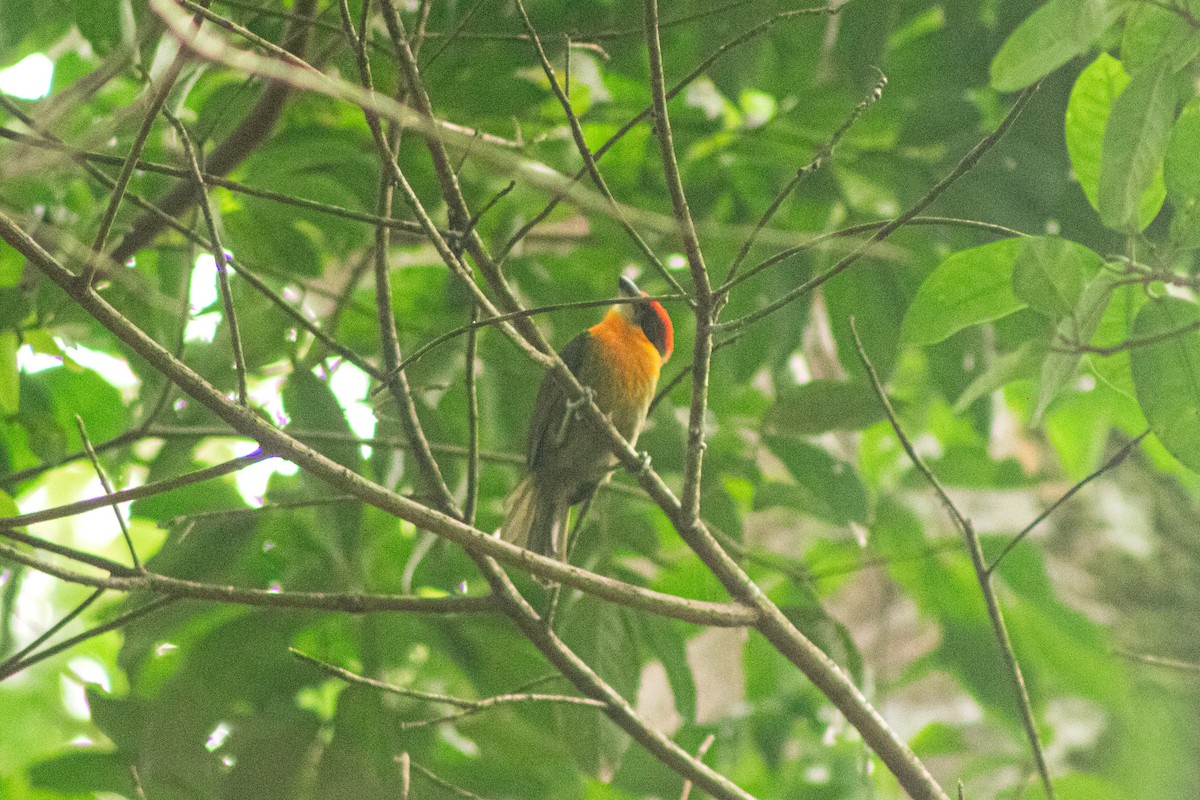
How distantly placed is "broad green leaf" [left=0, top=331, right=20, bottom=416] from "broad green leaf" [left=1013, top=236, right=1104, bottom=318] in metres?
1.94

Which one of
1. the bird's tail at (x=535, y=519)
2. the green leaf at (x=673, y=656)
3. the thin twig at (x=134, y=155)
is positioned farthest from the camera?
the bird's tail at (x=535, y=519)

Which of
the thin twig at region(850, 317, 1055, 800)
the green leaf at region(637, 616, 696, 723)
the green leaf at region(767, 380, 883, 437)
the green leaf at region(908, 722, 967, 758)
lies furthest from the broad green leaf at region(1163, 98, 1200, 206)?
the green leaf at region(908, 722, 967, 758)

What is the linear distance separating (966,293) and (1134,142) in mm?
367

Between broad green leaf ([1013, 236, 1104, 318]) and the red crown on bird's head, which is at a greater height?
Result: the red crown on bird's head

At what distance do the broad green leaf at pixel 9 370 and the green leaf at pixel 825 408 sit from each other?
1698mm

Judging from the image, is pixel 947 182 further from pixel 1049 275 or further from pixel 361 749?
pixel 361 749

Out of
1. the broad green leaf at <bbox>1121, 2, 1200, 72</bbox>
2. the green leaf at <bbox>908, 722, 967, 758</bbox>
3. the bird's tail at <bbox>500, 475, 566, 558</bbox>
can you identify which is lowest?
the green leaf at <bbox>908, 722, 967, 758</bbox>

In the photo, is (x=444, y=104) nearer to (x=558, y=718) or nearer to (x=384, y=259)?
(x=384, y=259)

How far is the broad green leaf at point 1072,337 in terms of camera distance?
1.62 metres

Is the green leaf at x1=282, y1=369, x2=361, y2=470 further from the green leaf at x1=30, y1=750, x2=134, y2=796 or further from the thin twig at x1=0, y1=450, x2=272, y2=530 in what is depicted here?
the green leaf at x1=30, y1=750, x2=134, y2=796

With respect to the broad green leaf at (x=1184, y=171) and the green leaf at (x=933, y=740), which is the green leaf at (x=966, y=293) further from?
the green leaf at (x=933, y=740)

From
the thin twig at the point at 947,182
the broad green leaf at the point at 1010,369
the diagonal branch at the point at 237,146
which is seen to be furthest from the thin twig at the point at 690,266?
the diagonal branch at the point at 237,146

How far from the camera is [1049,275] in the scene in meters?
1.61

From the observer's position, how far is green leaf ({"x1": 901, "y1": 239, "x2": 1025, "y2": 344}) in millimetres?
1834
